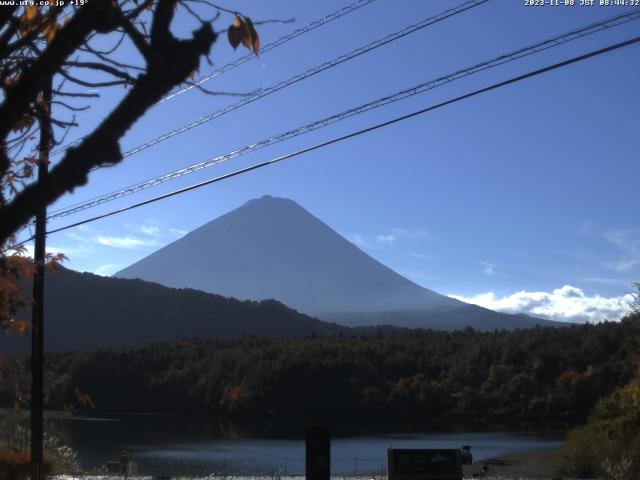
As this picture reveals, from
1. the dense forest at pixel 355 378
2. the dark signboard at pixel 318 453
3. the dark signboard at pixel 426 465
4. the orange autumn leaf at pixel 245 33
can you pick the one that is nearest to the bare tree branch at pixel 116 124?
the orange autumn leaf at pixel 245 33

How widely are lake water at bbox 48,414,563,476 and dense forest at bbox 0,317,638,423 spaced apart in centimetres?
502

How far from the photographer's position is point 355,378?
79.1 meters

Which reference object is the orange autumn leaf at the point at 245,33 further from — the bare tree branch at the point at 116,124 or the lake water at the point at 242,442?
the lake water at the point at 242,442

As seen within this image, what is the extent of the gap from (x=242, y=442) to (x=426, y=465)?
40.1 meters

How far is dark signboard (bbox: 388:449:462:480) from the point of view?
15406mm

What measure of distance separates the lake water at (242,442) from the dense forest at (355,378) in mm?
5024

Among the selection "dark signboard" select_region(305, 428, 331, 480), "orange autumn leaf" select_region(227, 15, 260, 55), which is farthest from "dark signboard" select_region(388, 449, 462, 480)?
"orange autumn leaf" select_region(227, 15, 260, 55)

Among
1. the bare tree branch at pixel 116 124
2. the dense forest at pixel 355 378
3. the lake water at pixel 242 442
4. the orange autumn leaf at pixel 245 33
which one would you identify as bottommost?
the lake water at pixel 242 442

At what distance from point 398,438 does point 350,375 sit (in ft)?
78.1

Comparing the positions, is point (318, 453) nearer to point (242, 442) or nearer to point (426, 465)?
point (426, 465)

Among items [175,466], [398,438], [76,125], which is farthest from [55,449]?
[398,438]

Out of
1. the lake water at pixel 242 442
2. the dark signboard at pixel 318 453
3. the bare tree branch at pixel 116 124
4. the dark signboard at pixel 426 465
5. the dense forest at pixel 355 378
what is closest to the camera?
the bare tree branch at pixel 116 124

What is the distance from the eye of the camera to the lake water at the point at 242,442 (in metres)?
37.9

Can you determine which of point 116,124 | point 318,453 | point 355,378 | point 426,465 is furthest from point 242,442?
point 116,124
